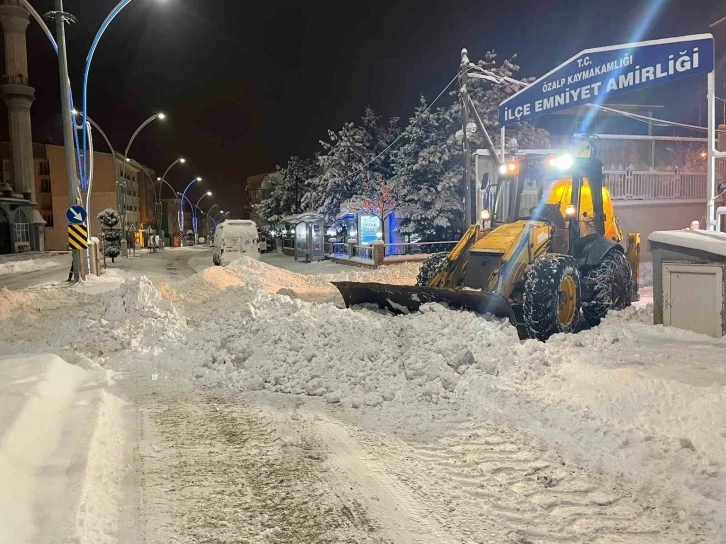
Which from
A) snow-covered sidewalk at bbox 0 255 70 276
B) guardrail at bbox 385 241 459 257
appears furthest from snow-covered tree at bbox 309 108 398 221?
snow-covered sidewalk at bbox 0 255 70 276

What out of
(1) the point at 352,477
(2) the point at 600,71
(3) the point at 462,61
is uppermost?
(3) the point at 462,61

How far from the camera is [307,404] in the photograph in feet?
21.1

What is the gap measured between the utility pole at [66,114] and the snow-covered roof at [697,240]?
16455 millimetres

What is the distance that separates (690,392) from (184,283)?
15113mm

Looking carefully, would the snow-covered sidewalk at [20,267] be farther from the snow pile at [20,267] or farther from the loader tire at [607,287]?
the loader tire at [607,287]

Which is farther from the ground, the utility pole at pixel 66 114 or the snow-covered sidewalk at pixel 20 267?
the utility pole at pixel 66 114

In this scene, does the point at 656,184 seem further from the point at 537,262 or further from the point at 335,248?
the point at 335,248

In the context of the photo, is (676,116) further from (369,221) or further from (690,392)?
(690,392)

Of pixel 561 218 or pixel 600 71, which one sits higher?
pixel 600 71

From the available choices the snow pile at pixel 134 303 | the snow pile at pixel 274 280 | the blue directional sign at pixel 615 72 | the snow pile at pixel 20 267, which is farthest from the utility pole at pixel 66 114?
the blue directional sign at pixel 615 72

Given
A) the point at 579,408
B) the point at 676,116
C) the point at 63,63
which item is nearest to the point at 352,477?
the point at 579,408

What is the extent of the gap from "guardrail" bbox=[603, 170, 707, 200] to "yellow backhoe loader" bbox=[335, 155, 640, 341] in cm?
815

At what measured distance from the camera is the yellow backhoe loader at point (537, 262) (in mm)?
8641

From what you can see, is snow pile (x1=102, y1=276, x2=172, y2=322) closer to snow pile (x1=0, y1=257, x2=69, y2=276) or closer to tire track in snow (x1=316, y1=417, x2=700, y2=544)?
tire track in snow (x1=316, y1=417, x2=700, y2=544)
